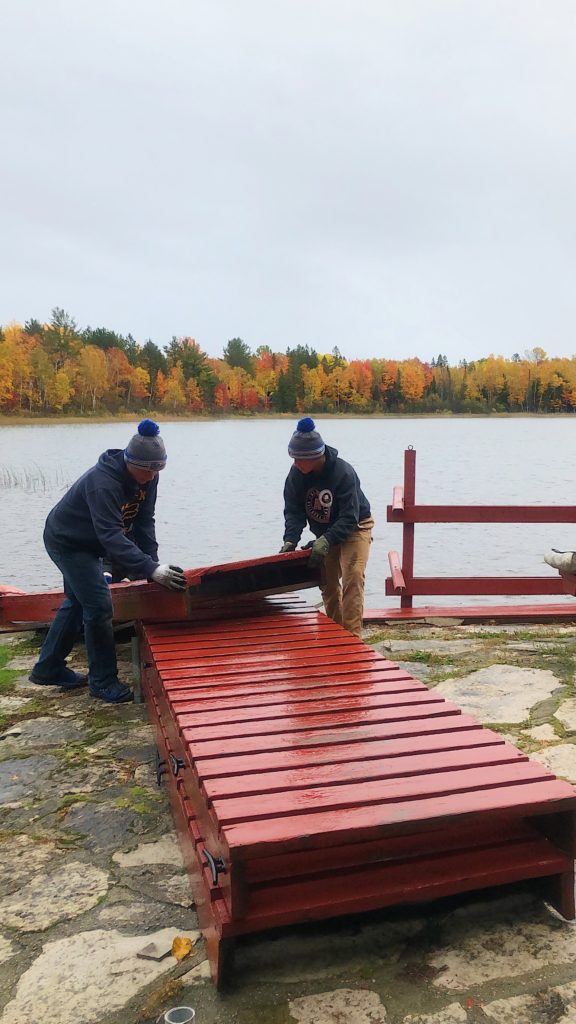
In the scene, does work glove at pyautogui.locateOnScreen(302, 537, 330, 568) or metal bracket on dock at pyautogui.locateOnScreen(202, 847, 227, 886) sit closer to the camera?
metal bracket on dock at pyautogui.locateOnScreen(202, 847, 227, 886)

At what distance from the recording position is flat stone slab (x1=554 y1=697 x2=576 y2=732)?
15.2 feet

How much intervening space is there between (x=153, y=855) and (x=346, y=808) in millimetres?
1200

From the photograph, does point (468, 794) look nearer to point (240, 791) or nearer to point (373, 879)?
point (373, 879)

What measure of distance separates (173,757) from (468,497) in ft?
79.0

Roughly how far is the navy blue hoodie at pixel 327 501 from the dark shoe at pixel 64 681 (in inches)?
73.9

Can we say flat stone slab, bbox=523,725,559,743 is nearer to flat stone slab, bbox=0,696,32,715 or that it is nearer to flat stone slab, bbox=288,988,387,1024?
flat stone slab, bbox=288,988,387,1024

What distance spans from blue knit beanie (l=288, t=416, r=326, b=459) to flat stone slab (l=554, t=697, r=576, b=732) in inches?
93.5

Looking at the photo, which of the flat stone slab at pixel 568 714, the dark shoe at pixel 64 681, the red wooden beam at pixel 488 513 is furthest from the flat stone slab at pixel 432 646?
the dark shoe at pixel 64 681

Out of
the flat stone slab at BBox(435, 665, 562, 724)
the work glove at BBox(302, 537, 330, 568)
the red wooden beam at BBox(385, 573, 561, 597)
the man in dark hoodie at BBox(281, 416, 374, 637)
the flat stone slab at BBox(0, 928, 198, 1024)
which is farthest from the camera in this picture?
the red wooden beam at BBox(385, 573, 561, 597)

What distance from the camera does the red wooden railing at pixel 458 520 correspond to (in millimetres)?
7594

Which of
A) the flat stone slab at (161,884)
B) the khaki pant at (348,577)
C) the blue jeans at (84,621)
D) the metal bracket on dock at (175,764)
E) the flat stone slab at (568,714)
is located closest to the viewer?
the flat stone slab at (161,884)

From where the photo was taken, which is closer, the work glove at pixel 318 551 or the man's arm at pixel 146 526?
the work glove at pixel 318 551

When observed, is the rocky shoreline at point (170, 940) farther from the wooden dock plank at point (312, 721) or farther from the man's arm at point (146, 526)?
the man's arm at point (146, 526)

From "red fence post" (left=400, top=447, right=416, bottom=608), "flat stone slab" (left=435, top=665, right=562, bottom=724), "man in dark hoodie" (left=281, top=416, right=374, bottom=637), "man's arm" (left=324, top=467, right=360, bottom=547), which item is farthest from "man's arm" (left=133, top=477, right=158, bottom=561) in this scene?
"red fence post" (left=400, top=447, right=416, bottom=608)
